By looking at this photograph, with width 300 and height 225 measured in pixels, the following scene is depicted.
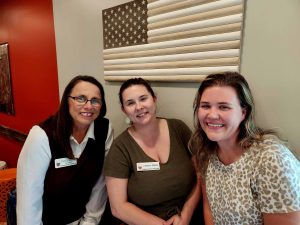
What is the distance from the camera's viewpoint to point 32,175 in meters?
1.39

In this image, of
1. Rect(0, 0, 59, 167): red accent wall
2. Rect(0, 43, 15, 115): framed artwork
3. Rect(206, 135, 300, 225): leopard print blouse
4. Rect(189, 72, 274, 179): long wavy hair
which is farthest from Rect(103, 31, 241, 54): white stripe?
Rect(0, 43, 15, 115): framed artwork

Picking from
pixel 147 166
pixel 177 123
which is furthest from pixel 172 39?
pixel 147 166

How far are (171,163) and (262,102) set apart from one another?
0.58 metres

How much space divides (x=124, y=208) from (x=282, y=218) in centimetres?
79

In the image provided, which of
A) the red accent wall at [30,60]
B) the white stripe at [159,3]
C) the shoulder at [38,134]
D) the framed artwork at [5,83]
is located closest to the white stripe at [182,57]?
the white stripe at [159,3]

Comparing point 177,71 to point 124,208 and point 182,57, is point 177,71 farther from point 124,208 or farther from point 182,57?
point 124,208

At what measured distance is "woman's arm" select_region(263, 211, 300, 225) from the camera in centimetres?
88

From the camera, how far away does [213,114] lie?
1.00 metres

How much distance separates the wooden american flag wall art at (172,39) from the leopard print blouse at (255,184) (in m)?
0.48

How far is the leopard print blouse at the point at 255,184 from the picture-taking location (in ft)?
2.86

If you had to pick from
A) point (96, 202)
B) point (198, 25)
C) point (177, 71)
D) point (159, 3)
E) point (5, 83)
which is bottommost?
point (96, 202)

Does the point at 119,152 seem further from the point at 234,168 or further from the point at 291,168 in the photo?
the point at 291,168

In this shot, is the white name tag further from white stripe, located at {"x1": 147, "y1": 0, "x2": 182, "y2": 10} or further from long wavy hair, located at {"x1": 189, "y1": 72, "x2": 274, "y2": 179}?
white stripe, located at {"x1": 147, "y1": 0, "x2": 182, "y2": 10}

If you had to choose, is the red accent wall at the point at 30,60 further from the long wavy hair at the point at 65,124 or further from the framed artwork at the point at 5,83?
the long wavy hair at the point at 65,124
